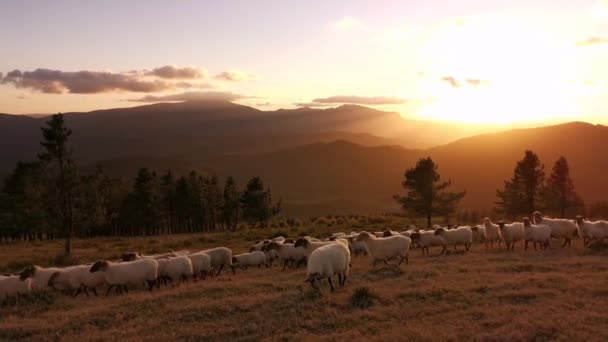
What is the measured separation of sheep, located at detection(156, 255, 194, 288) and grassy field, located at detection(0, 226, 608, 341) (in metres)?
0.96

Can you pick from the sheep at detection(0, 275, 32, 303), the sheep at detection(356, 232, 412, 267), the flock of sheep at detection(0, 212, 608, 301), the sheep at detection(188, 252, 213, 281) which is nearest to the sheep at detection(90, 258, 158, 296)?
the flock of sheep at detection(0, 212, 608, 301)

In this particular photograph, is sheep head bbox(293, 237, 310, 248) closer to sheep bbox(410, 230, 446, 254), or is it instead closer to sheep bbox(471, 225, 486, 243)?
sheep bbox(410, 230, 446, 254)

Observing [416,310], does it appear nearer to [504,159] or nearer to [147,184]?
[147,184]

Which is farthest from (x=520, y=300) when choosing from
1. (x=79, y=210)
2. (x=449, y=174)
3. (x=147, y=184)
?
(x=449, y=174)

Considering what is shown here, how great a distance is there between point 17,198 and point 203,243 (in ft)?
132

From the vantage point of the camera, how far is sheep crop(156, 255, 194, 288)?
19.8m

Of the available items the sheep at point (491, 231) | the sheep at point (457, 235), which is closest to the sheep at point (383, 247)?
the sheep at point (457, 235)

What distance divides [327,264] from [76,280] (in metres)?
10.1

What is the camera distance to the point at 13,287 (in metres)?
17.8

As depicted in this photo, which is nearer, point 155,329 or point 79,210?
point 155,329

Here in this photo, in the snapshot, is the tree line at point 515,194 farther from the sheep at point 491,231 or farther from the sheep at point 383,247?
the sheep at point 383,247

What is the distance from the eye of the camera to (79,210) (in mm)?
42406

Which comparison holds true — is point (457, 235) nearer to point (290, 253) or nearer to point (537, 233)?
point (537, 233)

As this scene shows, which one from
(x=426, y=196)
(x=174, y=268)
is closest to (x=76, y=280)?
(x=174, y=268)
